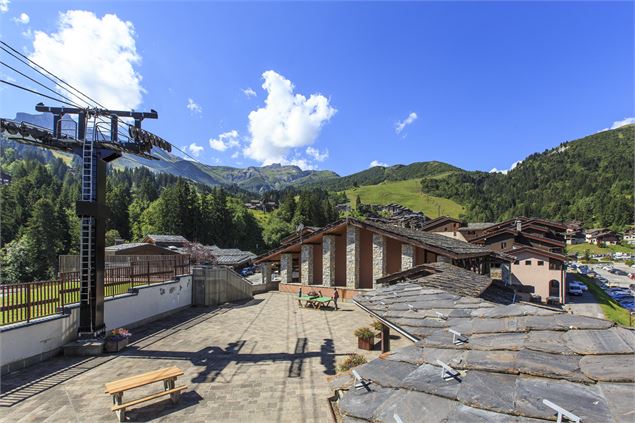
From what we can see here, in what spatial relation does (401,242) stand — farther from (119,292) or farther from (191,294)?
(119,292)

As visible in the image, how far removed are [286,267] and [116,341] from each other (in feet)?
58.6

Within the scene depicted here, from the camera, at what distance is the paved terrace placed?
7.98 m

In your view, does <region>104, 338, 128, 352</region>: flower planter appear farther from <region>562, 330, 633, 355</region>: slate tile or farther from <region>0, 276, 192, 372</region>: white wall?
<region>562, 330, 633, 355</region>: slate tile

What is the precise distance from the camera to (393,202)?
186500 mm

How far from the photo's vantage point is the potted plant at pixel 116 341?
12.6m

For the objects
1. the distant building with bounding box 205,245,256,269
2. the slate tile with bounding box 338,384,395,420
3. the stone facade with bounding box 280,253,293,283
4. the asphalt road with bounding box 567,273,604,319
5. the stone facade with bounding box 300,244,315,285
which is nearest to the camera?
the slate tile with bounding box 338,384,395,420

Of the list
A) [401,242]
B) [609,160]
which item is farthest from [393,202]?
[401,242]

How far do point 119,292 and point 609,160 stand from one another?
227m

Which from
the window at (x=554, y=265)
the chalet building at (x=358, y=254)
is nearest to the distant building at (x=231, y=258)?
the chalet building at (x=358, y=254)

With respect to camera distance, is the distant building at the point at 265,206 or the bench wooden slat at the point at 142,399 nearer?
the bench wooden slat at the point at 142,399

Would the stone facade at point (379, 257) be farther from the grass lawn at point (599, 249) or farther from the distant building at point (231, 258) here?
the grass lawn at point (599, 249)

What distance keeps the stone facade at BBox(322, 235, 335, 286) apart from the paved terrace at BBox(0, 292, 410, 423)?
8529 millimetres

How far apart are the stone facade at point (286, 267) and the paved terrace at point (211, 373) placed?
11498 millimetres

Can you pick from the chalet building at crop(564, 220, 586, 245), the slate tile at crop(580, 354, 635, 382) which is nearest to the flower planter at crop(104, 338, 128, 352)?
the slate tile at crop(580, 354, 635, 382)
